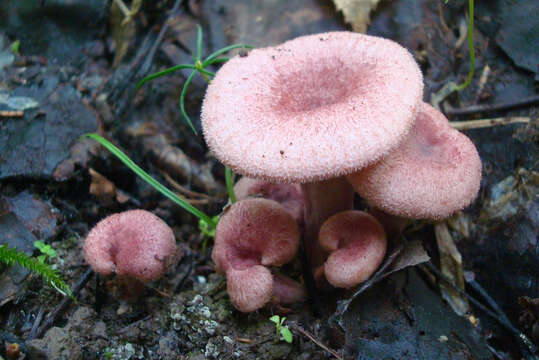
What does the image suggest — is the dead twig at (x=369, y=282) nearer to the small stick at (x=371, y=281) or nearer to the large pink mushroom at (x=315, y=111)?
the small stick at (x=371, y=281)

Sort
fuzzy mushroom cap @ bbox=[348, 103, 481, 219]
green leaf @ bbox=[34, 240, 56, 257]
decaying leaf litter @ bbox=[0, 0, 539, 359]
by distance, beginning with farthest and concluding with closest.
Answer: green leaf @ bbox=[34, 240, 56, 257]
decaying leaf litter @ bbox=[0, 0, 539, 359]
fuzzy mushroom cap @ bbox=[348, 103, 481, 219]

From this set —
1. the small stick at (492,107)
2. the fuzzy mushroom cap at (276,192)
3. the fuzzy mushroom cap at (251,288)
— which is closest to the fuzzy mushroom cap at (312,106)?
the fuzzy mushroom cap at (251,288)

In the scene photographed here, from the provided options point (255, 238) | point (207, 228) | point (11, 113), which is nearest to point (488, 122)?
point (255, 238)

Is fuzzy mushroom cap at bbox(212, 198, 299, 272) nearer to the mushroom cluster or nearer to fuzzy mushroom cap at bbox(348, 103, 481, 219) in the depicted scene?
the mushroom cluster

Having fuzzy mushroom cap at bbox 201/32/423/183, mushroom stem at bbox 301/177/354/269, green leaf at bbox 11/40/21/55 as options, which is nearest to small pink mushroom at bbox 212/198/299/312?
mushroom stem at bbox 301/177/354/269

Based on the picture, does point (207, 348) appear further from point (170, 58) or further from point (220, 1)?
point (220, 1)

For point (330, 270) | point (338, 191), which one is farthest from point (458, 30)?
point (330, 270)
